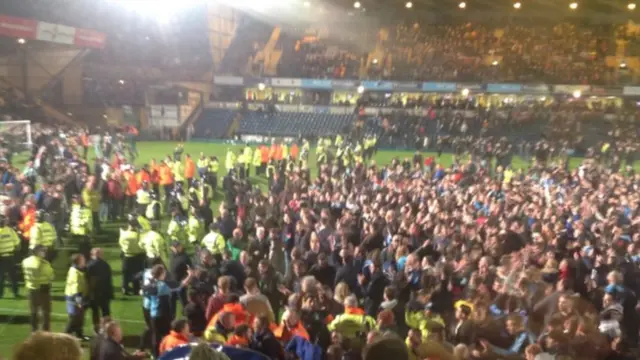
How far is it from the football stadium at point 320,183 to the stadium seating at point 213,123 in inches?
5.7

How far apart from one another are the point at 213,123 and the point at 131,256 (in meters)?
28.5

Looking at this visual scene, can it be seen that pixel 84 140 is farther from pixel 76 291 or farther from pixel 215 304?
pixel 215 304

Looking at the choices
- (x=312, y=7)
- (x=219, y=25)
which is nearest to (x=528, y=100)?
(x=312, y=7)

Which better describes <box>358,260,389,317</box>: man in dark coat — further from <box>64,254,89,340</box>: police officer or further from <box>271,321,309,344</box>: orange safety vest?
<box>64,254,89,340</box>: police officer

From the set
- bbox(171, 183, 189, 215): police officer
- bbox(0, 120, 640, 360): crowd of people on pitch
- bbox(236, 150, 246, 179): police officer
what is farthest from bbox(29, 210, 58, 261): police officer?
bbox(236, 150, 246, 179): police officer

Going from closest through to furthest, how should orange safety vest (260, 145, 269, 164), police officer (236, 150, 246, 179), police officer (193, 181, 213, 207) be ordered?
police officer (193, 181, 213, 207), police officer (236, 150, 246, 179), orange safety vest (260, 145, 269, 164)

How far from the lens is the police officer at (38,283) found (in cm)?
828

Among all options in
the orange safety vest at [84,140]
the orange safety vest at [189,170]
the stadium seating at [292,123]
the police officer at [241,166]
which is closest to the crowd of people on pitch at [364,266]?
the orange safety vest at [189,170]

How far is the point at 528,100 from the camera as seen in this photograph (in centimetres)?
3575

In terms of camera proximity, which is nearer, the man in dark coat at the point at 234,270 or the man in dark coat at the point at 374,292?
the man in dark coat at the point at 374,292

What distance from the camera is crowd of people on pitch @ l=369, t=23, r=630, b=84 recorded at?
35.9 metres

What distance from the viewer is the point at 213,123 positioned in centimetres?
3819

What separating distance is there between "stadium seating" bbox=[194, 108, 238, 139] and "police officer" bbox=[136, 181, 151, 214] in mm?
22076

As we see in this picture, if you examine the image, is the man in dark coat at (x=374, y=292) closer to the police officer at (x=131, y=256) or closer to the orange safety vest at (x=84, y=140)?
the police officer at (x=131, y=256)
